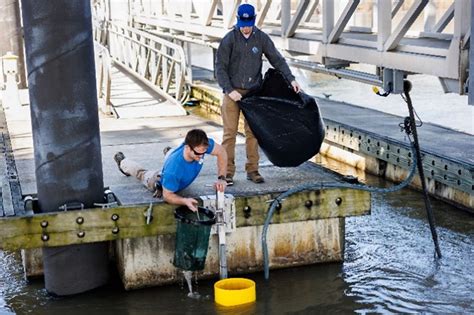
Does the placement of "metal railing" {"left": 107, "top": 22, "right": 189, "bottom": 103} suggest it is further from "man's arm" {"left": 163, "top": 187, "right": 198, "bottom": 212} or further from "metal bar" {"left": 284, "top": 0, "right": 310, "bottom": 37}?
"man's arm" {"left": 163, "top": 187, "right": 198, "bottom": 212}

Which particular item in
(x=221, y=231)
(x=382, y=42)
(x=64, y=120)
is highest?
(x=382, y=42)

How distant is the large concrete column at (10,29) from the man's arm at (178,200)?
12236 millimetres

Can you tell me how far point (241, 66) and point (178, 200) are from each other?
60.8 inches

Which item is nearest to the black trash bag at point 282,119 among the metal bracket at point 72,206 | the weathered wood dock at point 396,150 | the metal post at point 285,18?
the metal bracket at point 72,206

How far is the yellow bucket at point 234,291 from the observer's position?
7156 millimetres

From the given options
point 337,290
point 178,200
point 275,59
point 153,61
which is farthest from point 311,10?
point 153,61

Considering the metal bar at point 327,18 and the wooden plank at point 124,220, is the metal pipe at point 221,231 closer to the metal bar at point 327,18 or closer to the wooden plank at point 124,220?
the wooden plank at point 124,220

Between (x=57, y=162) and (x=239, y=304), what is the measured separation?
6.75 ft

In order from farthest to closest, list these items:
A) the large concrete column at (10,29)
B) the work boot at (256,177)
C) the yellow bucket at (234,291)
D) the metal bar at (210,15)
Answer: the large concrete column at (10,29) → the metal bar at (210,15) → the work boot at (256,177) → the yellow bucket at (234,291)

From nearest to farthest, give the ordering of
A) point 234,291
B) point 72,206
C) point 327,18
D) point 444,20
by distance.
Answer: point 234,291, point 72,206, point 444,20, point 327,18

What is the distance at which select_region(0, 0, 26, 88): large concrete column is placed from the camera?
733 inches

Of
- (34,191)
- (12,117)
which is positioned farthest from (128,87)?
(34,191)

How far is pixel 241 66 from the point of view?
7816 mm

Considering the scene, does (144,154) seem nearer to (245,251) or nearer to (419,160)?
(245,251)
